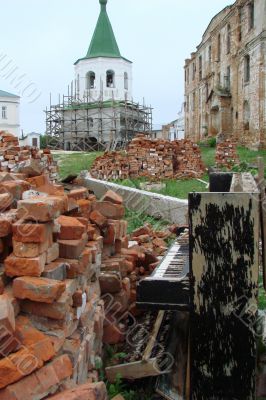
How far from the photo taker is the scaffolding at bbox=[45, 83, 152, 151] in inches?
1585

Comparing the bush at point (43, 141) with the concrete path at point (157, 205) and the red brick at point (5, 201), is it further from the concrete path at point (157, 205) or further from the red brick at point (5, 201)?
the red brick at point (5, 201)

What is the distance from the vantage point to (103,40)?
155ft

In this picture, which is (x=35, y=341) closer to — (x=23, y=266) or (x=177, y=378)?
(x=23, y=266)

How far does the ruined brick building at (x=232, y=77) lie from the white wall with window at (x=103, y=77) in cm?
715

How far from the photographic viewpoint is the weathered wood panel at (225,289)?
3.20 m

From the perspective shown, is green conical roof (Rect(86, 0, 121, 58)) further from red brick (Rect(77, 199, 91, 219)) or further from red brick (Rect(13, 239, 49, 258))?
red brick (Rect(13, 239, 49, 258))

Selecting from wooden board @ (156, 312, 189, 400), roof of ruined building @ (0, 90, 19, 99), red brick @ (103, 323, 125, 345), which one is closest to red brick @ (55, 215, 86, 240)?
red brick @ (103, 323, 125, 345)

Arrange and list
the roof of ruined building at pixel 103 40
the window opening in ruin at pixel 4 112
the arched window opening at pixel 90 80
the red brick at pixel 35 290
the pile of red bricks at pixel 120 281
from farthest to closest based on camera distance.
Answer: the window opening in ruin at pixel 4 112 → the roof of ruined building at pixel 103 40 → the arched window opening at pixel 90 80 → the pile of red bricks at pixel 120 281 → the red brick at pixel 35 290

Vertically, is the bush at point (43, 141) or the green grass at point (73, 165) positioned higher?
the bush at point (43, 141)

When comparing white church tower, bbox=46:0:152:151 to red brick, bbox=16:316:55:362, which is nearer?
red brick, bbox=16:316:55:362

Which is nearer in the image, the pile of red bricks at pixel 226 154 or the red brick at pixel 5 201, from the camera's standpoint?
the red brick at pixel 5 201

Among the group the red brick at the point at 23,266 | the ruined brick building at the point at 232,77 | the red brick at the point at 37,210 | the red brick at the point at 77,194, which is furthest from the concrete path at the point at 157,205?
the ruined brick building at the point at 232,77

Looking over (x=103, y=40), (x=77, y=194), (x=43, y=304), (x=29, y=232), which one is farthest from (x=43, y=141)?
(x=43, y=304)

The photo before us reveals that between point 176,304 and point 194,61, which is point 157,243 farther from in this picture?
point 194,61
